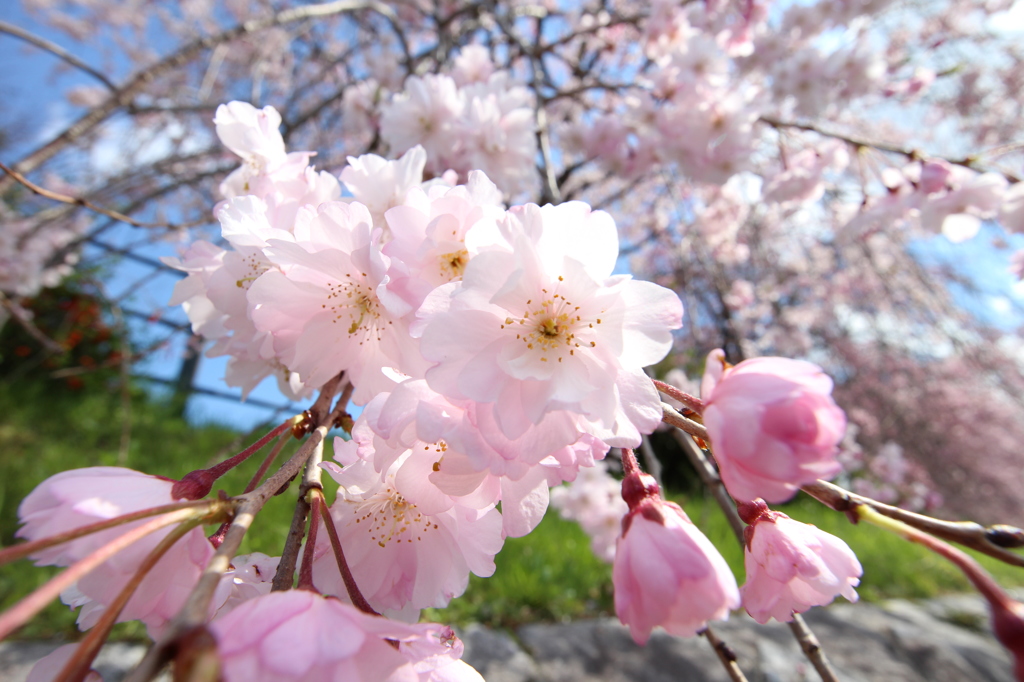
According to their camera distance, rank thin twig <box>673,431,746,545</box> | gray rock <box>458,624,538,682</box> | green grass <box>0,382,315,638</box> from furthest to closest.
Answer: green grass <box>0,382,315,638</box>, gray rock <box>458,624,538,682</box>, thin twig <box>673,431,746,545</box>

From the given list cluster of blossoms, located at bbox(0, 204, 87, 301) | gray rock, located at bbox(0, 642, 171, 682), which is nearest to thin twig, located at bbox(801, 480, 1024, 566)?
gray rock, located at bbox(0, 642, 171, 682)

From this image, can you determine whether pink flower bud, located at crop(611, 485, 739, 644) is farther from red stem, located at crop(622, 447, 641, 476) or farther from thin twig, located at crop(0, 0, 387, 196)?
A: thin twig, located at crop(0, 0, 387, 196)

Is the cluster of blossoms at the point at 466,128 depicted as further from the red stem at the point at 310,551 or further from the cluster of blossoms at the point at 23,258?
the cluster of blossoms at the point at 23,258

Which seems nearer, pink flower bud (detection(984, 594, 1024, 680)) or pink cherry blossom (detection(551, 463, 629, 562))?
pink flower bud (detection(984, 594, 1024, 680))

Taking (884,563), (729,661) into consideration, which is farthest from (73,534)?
(884,563)

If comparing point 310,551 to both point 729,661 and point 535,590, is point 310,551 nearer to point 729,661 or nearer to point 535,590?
point 729,661

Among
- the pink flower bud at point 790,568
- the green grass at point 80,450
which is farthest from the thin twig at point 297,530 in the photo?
the green grass at point 80,450

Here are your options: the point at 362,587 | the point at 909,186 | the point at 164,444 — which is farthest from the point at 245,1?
the point at 362,587

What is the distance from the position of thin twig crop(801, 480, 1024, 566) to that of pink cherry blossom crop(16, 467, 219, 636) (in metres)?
0.49

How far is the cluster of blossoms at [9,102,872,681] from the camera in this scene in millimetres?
378

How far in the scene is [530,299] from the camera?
0.52 metres

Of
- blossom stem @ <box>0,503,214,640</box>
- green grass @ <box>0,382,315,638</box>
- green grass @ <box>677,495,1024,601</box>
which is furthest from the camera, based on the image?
green grass @ <box>677,495,1024,601</box>

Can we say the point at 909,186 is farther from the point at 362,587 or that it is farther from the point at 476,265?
the point at 362,587

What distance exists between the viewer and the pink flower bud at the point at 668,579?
40 centimetres
